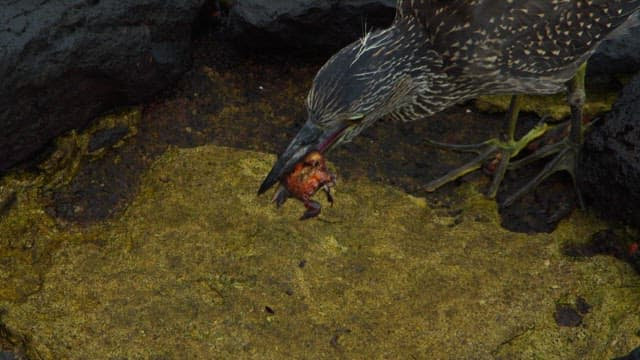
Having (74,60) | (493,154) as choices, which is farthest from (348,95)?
(74,60)

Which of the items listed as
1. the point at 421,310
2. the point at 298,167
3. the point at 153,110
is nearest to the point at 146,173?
the point at 153,110

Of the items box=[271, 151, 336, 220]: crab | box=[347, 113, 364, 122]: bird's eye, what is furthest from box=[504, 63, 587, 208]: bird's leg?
box=[347, 113, 364, 122]: bird's eye

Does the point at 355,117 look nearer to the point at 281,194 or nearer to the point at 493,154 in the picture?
the point at 281,194

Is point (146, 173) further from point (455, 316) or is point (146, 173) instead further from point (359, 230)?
point (455, 316)

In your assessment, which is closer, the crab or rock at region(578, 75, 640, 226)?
the crab

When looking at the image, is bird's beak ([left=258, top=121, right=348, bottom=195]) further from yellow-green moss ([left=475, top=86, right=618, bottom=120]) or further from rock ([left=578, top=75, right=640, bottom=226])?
yellow-green moss ([left=475, top=86, right=618, bottom=120])
